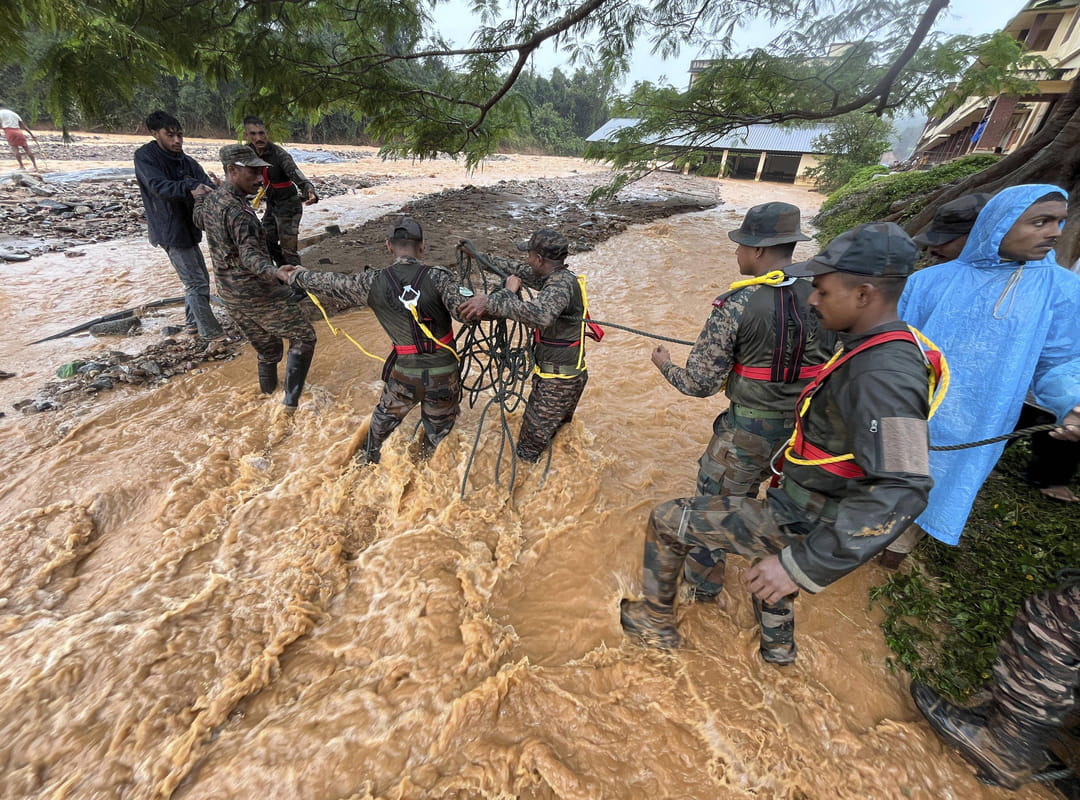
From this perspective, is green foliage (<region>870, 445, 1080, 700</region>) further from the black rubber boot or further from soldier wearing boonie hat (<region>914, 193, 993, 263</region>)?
the black rubber boot

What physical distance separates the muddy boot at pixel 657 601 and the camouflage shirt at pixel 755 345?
80 cm

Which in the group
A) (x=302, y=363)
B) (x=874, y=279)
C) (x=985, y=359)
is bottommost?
(x=302, y=363)

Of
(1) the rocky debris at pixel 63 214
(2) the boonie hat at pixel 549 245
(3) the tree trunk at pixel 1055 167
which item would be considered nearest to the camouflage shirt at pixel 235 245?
(2) the boonie hat at pixel 549 245

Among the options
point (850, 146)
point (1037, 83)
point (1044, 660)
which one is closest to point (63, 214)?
point (1044, 660)

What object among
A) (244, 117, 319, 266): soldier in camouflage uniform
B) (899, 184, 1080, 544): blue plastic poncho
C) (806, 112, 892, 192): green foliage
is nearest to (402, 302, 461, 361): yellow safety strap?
(899, 184, 1080, 544): blue plastic poncho

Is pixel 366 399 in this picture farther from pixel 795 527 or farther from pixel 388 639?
pixel 795 527

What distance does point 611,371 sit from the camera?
5.90 meters

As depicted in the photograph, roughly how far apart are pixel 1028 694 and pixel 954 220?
252cm

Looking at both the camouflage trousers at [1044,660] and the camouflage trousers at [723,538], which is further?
the camouflage trousers at [723,538]

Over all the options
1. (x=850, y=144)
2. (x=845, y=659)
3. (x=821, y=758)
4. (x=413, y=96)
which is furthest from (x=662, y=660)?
(x=850, y=144)

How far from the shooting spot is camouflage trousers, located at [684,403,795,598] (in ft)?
8.16

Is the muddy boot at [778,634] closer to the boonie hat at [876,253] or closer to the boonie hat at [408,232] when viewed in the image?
the boonie hat at [876,253]

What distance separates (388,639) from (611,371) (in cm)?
406

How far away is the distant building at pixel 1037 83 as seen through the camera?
46.9ft
